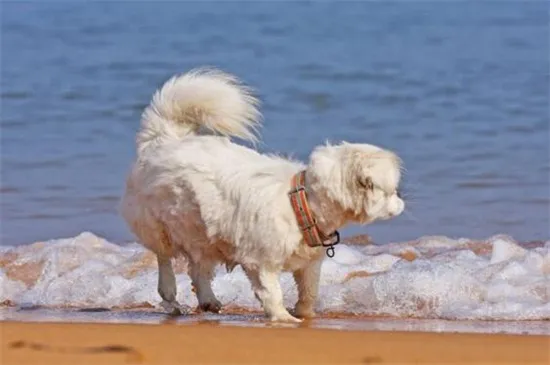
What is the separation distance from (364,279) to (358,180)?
185cm

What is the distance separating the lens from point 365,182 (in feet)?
24.6

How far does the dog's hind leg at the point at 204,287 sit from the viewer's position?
28.1ft

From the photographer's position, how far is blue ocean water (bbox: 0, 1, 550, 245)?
12.6 m

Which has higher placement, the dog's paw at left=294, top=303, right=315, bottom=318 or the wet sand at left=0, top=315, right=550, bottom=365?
the dog's paw at left=294, top=303, right=315, bottom=318

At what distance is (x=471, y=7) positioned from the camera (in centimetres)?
2911

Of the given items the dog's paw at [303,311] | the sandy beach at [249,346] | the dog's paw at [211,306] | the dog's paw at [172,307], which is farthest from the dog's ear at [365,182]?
the dog's paw at [172,307]

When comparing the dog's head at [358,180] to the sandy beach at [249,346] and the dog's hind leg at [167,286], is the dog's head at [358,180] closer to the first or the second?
the sandy beach at [249,346]

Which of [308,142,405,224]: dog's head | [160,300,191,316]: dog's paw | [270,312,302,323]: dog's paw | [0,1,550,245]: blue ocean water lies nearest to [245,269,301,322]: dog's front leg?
[270,312,302,323]: dog's paw

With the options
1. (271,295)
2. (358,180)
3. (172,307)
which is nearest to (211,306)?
(172,307)

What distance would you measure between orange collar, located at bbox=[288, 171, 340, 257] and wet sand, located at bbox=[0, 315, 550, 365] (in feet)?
2.30

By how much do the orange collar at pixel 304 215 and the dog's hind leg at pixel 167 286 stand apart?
47.4 inches

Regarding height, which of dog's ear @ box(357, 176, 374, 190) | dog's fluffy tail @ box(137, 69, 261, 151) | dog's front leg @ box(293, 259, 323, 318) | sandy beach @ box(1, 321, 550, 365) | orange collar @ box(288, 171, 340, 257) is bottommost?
sandy beach @ box(1, 321, 550, 365)

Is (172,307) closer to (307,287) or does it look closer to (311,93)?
(307,287)

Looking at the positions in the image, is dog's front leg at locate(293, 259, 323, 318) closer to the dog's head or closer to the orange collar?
the orange collar
